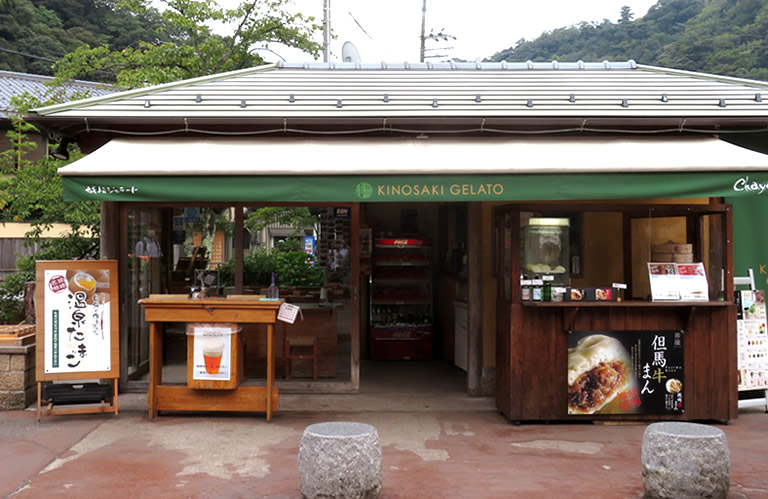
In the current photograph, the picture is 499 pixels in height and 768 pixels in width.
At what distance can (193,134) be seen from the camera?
7.27 meters

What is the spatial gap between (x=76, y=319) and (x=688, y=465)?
5.73 metres

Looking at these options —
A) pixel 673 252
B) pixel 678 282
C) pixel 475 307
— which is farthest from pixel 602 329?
pixel 475 307

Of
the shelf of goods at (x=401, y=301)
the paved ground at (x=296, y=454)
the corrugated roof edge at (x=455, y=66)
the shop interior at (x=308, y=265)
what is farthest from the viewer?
the shelf of goods at (x=401, y=301)

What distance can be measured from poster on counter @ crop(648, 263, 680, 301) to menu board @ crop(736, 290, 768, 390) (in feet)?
3.49

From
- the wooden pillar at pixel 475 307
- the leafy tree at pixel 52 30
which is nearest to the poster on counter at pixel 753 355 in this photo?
the wooden pillar at pixel 475 307

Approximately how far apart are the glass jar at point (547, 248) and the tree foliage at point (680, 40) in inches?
1146

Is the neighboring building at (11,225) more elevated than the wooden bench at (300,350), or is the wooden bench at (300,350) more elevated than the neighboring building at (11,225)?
the neighboring building at (11,225)

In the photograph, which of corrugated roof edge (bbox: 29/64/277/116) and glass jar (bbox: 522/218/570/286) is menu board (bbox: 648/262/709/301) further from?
corrugated roof edge (bbox: 29/64/277/116)

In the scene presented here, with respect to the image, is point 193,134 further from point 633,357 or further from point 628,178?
point 633,357

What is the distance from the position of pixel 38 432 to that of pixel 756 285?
25.4 ft

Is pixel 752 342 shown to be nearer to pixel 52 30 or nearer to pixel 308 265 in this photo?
pixel 308 265

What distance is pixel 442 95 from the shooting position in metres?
7.81

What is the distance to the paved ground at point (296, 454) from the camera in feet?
16.0

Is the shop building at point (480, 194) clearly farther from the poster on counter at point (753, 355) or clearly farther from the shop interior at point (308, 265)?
the poster on counter at point (753, 355)
